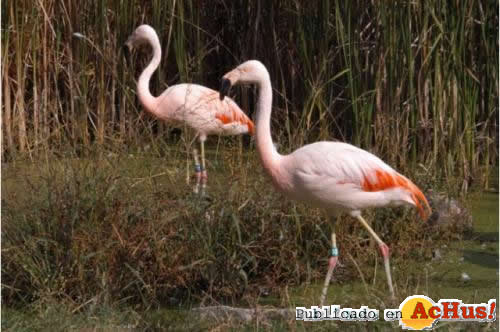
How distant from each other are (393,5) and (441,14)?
0.34 metres

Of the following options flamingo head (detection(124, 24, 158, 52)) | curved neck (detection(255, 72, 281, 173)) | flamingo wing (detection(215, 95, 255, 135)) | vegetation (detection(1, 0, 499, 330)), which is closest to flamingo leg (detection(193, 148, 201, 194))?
vegetation (detection(1, 0, 499, 330))

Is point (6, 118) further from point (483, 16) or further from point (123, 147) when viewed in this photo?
point (483, 16)

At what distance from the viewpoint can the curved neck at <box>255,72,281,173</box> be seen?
13.4 feet

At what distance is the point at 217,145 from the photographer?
532 centimetres

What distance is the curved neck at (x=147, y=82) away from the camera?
6.02 meters

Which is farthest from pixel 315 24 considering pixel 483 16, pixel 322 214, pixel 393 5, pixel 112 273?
pixel 112 273

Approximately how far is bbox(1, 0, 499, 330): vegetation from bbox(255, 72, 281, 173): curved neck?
297 millimetres

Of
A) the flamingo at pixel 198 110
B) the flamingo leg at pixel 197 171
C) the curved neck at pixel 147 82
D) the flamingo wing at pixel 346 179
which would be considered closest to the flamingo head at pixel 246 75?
the flamingo wing at pixel 346 179

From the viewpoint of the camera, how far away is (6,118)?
6.40 m

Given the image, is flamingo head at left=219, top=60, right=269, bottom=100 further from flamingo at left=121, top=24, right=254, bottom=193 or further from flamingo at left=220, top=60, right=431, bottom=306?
flamingo at left=121, top=24, right=254, bottom=193

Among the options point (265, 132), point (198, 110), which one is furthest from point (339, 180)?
point (198, 110)

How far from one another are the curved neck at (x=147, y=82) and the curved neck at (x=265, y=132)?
1819 millimetres

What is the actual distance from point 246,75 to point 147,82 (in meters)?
2.04

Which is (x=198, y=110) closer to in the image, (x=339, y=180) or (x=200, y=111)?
(x=200, y=111)
